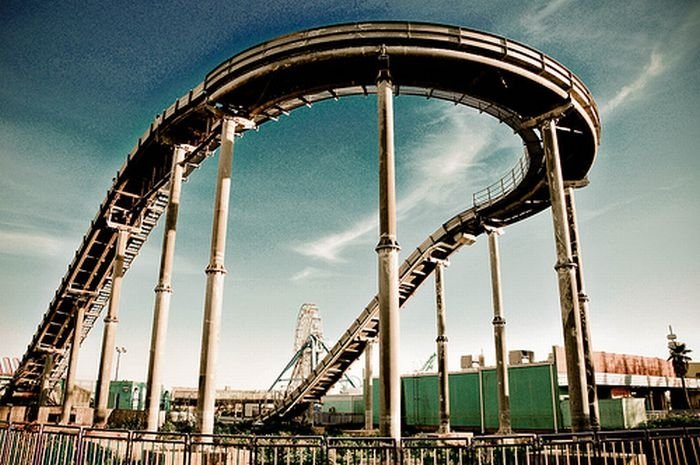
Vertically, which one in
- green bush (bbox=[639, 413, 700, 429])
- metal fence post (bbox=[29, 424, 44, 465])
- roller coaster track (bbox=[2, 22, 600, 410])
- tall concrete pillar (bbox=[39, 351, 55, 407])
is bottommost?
green bush (bbox=[639, 413, 700, 429])

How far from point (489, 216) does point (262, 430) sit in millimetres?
18810

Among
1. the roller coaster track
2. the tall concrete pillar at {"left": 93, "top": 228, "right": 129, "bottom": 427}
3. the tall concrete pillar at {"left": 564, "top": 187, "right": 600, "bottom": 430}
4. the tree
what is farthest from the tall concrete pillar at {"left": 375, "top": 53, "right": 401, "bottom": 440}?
the tree

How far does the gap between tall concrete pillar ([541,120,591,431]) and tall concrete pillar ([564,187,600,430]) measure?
8.65ft

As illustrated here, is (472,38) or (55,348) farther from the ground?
(472,38)

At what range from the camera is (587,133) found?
65.2ft

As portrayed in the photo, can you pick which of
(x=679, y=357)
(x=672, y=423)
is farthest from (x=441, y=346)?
(x=679, y=357)

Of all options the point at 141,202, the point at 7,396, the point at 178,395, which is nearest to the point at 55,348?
the point at 7,396

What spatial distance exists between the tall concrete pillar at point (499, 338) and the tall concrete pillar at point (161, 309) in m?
15.3

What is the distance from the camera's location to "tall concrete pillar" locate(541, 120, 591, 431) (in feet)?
50.6

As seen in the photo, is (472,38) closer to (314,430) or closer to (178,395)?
(314,430)

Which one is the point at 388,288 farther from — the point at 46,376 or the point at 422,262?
the point at 46,376

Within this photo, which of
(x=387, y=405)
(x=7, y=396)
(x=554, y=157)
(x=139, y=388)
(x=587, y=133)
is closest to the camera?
(x=387, y=405)

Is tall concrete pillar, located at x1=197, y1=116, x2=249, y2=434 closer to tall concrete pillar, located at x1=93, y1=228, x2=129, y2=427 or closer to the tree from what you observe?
tall concrete pillar, located at x1=93, y1=228, x2=129, y2=427

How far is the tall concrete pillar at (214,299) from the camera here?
15.8 metres
